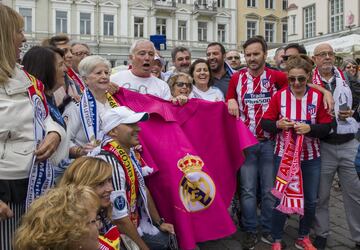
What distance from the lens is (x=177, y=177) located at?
3611 millimetres

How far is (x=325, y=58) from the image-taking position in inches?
173

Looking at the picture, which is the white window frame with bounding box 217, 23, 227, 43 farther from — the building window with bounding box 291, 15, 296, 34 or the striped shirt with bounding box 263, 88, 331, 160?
the striped shirt with bounding box 263, 88, 331, 160

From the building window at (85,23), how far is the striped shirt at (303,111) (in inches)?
1508

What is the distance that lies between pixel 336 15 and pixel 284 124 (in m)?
27.4

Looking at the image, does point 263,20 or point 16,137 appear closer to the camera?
point 16,137

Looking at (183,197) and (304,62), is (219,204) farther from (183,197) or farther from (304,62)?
(304,62)

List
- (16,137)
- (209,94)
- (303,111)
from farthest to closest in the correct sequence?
(209,94) < (303,111) < (16,137)

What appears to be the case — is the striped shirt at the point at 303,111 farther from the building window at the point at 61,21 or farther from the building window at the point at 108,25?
the building window at the point at 108,25

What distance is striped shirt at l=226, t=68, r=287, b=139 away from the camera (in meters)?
4.48

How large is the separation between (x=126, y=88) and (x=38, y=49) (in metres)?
1.17

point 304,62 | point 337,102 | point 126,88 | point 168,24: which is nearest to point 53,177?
point 126,88

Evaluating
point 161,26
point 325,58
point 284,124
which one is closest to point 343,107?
point 325,58

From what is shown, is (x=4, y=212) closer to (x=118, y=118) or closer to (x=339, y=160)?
(x=118, y=118)

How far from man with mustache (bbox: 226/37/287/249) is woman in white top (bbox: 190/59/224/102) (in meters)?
0.28
